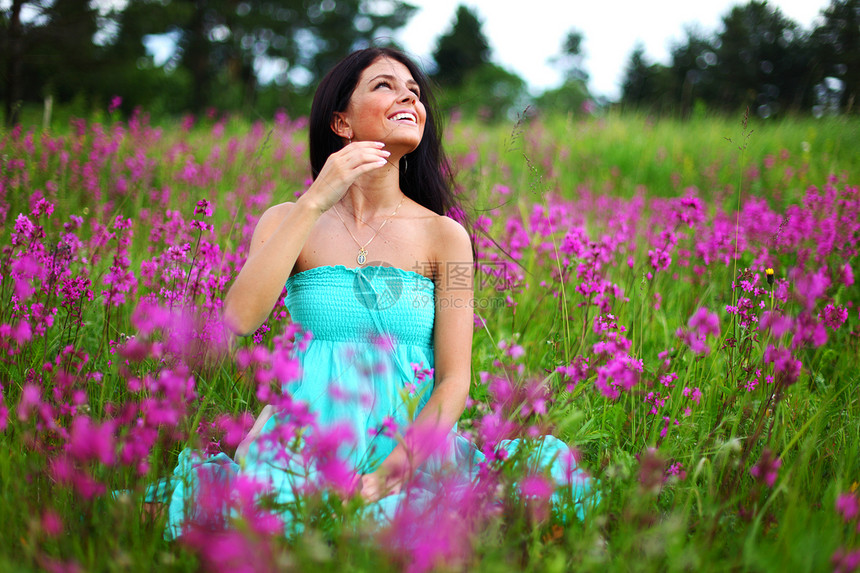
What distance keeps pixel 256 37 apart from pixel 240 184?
81.9 ft

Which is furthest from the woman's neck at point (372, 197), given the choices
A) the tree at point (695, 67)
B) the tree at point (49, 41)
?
the tree at point (695, 67)

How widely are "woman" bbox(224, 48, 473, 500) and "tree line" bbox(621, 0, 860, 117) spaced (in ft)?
35.1

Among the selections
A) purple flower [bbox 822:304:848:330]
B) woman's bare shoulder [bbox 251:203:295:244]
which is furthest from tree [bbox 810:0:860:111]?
woman's bare shoulder [bbox 251:203:295:244]

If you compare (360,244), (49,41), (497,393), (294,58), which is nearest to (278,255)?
(360,244)

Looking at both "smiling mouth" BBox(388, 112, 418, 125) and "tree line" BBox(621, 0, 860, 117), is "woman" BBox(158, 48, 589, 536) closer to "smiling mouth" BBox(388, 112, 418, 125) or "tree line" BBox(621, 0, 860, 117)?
"smiling mouth" BBox(388, 112, 418, 125)

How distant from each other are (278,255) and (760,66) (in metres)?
32.5

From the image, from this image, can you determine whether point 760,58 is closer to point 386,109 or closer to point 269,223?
point 386,109

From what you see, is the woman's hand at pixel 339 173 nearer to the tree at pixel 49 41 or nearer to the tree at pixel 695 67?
the tree at pixel 49 41

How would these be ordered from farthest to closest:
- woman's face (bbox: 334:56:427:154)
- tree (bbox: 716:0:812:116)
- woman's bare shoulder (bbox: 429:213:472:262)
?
tree (bbox: 716:0:812:116) < woman's bare shoulder (bbox: 429:213:472:262) < woman's face (bbox: 334:56:427:154)

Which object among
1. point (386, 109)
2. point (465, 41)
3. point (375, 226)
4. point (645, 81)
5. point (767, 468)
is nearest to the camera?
point (767, 468)

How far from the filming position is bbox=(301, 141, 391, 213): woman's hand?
2014mm

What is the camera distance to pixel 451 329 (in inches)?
88.4

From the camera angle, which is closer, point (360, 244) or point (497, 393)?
point (497, 393)

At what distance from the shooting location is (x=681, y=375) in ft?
8.93
